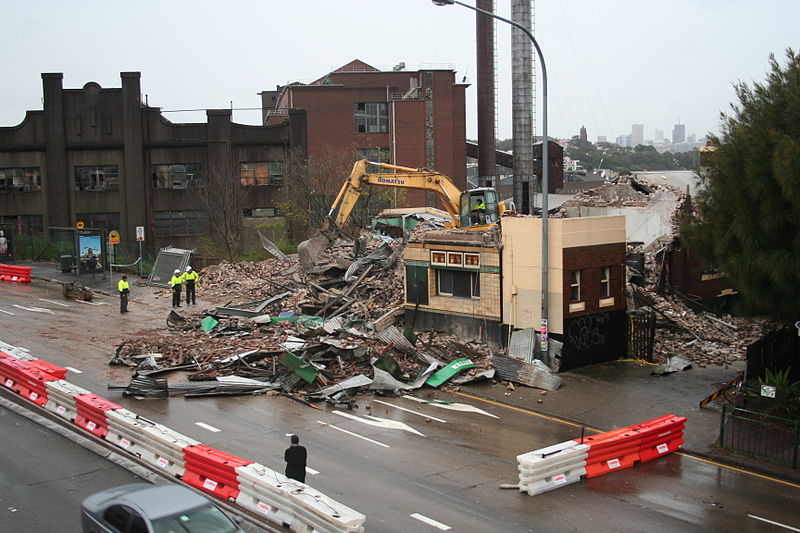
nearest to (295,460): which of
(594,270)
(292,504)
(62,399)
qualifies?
(292,504)

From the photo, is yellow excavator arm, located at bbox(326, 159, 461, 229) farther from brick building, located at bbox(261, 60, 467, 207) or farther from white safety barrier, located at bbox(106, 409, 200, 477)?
brick building, located at bbox(261, 60, 467, 207)

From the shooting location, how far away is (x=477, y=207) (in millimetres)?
35406

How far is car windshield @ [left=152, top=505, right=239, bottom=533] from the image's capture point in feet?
31.4

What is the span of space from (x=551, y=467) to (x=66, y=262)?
36.0 m

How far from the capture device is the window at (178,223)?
191ft

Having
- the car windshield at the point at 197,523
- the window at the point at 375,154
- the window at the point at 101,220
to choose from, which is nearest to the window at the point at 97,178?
the window at the point at 101,220

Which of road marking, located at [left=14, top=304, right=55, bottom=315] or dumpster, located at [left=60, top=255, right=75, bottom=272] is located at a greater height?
dumpster, located at [left=60, top=255, right=75, bottom=272]

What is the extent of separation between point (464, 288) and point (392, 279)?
541cm

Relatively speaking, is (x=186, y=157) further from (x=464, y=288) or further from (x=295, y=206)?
(x=464, y=288)

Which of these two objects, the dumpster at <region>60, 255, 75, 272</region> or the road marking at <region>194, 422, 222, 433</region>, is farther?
the dumpster at <region>60, 255, 75, 272</region>

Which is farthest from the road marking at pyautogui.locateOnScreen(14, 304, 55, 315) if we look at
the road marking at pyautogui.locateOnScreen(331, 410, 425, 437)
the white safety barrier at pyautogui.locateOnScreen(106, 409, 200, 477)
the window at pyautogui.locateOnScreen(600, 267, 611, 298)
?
the window at pyautogui.locateOnScreen(600, 267, 611, 298)

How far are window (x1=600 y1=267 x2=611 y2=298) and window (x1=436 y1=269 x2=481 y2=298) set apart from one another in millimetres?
3913

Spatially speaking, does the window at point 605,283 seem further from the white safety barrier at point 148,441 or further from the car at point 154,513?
the car at point 154,513

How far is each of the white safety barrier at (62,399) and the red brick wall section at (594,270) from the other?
13.7 m
